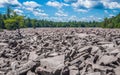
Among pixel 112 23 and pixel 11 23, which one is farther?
pixel 112 23

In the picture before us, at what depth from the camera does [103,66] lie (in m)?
13.6

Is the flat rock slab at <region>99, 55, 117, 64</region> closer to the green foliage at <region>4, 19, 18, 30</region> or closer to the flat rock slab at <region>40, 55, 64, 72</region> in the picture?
the flat rock slab at <region>40, 55, 64, 72</region>

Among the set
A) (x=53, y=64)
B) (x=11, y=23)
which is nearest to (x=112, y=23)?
(x=11, y=23)

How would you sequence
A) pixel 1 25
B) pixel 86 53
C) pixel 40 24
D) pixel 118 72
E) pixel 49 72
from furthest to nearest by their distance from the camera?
pixel 40 24, pixel 1 25, pixel 86 53, pixel 49 72, pixel 118 72

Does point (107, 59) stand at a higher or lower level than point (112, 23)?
higher

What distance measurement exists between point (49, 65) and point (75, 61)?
1.87 m

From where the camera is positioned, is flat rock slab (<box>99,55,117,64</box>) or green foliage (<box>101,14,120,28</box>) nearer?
flat rock slab (<box>99,55,117,64</box>)

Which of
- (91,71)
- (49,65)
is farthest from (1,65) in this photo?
(91,71)

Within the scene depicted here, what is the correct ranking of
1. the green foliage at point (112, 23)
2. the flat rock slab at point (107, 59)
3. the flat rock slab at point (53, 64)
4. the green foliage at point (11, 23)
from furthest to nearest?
1. the green foliage at point (112, 23)
2. the green foliage at point (11, 23)
3. the flat rock slab at point (107, 59)
4. the flat rock slab at point (53, 64)

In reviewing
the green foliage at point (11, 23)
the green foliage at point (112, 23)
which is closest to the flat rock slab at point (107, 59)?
the green foliage at point (11, 23)

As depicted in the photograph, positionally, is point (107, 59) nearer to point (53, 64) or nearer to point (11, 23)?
point (53, 64)

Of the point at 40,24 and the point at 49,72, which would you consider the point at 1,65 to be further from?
the point at 40,24

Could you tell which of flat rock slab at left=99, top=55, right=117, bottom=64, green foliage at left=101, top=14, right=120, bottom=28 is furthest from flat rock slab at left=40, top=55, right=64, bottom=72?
green foliage at left=101, top=14, right=120, bottom=28

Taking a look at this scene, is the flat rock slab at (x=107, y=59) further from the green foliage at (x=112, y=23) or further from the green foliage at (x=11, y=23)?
the green foliage at (x=112, y=23)
